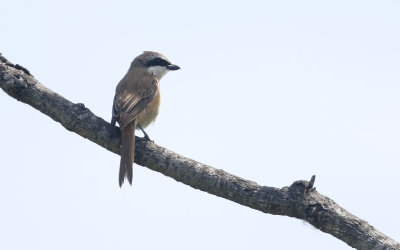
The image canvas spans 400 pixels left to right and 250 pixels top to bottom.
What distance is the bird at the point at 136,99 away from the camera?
694 centimetres

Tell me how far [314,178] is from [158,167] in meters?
1.59

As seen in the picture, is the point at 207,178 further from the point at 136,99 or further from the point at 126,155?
the point at 136,99

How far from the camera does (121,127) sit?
23.2ft

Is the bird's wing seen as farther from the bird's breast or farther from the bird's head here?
the bird's head

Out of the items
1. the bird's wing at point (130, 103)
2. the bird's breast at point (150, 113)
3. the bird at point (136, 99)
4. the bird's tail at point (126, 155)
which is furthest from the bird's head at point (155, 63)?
the bird's tail at point (126, 155)

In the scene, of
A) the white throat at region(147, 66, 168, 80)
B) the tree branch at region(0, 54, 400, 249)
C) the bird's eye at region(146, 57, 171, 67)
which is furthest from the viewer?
the bird's eye at region(146, 57, 171, 67)

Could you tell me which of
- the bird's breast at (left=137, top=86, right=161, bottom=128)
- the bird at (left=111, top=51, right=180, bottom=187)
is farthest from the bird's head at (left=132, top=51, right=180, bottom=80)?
the bird's breast at (left=137, top=86, right=161, bottom=128)

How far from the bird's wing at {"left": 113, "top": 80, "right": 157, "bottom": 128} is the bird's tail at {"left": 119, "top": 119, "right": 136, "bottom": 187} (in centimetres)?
22

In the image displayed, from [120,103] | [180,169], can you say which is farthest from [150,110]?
[180,169]

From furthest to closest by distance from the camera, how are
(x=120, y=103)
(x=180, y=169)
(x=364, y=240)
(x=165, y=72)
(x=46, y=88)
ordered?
1. (x=165, y=72)
2. (x=120, y=103)
3. (x=46, y=88)
4. (x=180, y=169)
5. (x=364, y=240)

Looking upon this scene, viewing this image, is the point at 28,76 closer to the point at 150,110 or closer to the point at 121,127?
the point at 121,127

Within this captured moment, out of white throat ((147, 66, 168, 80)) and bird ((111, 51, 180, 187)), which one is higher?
white throat ((147, 66, 168, 80))

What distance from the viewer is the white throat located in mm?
9523

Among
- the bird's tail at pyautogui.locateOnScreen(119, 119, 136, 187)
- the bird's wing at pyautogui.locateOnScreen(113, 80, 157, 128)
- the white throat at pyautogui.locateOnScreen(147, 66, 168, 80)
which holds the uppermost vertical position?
the white throat at pyautogui.locateOnScreen(147, 66, 168, 80)
